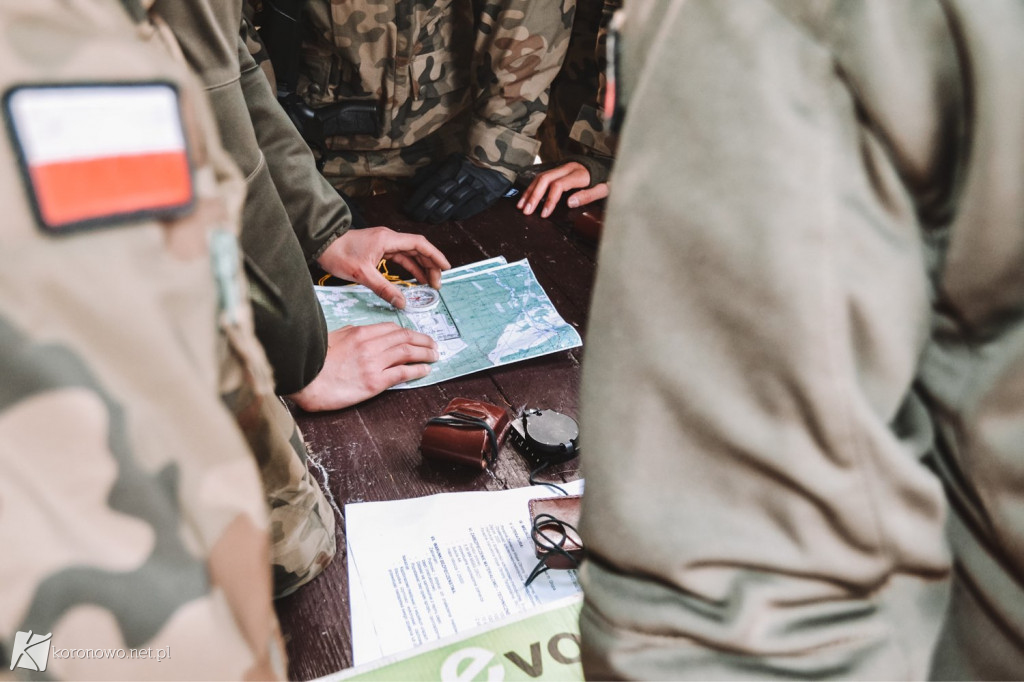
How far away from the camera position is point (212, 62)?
483 mm

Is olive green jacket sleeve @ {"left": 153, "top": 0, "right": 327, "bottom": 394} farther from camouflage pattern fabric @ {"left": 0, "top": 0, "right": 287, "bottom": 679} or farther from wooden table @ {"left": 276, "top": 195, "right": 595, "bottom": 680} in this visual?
camouflage pattern fabric @ {"left": 0, "top": 0, "right": 287, "bottom": 679}

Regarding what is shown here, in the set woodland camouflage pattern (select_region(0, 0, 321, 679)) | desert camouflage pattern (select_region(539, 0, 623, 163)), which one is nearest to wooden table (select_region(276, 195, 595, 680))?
woodland camouflage pattern (select_region(0, 0, 321, 679))

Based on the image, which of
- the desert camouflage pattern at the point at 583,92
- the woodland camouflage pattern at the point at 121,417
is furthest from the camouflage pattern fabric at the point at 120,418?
the desert camouflage pattern at the point at 583,92

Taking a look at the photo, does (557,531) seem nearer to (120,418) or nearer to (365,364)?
(365,364)

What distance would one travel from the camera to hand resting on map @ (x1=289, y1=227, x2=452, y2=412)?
783mm

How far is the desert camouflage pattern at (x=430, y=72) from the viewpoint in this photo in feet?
4.17

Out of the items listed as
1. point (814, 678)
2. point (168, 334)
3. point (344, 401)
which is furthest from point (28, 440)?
point (344, 401)

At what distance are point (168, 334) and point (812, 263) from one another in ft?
A: 0.89

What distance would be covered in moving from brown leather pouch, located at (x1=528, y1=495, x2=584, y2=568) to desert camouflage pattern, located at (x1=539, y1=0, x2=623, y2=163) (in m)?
1.01

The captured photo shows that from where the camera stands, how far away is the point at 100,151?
0.25 m

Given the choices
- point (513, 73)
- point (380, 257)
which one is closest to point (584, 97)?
point (513, 73)

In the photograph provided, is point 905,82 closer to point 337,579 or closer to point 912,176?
point 912,176

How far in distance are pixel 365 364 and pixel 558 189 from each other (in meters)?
0.64

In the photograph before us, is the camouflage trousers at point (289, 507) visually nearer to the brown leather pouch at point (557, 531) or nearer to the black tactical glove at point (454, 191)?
the brown leather pouch at point (557, 531)
